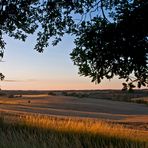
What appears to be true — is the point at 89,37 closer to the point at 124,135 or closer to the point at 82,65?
the point at 82,65

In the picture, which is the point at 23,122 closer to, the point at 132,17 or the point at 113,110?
the point at 132,17

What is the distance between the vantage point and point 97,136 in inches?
572

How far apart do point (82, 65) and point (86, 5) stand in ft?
5.14

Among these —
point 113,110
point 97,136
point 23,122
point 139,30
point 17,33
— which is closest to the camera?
point 139,30

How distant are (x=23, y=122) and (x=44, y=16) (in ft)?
20.1

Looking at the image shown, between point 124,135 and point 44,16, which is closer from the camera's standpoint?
point 44,16

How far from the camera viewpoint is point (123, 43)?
904cm

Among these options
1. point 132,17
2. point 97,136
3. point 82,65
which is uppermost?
point 132,17

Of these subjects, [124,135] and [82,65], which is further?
[124,135]

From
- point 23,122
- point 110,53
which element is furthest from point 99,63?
point 23,122

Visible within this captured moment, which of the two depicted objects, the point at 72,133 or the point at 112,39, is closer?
the point at 112,39

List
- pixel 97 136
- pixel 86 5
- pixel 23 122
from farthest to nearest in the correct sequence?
pixel 23 122, pixel 97 136, pixel 86 5

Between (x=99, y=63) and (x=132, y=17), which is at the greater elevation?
(x=132, y=17)

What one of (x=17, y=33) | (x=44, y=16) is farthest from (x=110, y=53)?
(x=17, y=33)
